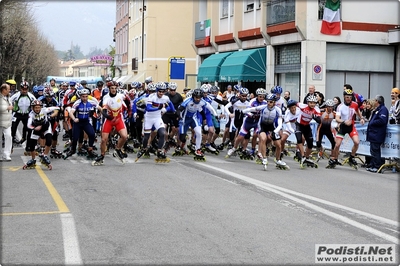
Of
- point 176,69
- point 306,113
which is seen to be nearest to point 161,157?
point 306,113

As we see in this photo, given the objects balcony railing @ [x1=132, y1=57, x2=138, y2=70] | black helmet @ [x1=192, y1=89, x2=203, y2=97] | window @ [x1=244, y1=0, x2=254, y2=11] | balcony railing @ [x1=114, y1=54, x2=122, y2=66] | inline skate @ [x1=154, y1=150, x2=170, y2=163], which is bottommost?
inline skate @ [x1=154, y1=150, x2=170, y2=163]

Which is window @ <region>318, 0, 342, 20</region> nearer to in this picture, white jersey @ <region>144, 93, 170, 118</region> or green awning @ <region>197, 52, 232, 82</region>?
green awning @ <region>197, 52, 232, 82</region>

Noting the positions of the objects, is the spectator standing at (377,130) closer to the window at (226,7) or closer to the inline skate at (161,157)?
the inline skate at (161,157)

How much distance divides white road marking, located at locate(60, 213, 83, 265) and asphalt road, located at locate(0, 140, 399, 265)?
0.01 meters

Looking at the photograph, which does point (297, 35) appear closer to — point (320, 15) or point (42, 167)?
point (320, 15)

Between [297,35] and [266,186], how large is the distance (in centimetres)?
1919

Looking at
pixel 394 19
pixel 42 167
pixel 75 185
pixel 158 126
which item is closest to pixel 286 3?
pixel 394 19

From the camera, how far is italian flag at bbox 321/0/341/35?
30.2m

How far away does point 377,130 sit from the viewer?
17.6 m

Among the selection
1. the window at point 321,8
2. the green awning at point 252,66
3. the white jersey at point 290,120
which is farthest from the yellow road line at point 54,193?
the green awning at point 252,66

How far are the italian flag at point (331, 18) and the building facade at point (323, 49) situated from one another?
23 centimetres

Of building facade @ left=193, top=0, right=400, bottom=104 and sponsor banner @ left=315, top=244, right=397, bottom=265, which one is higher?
building facade @ left=193, top=0, right=400, bottom=104

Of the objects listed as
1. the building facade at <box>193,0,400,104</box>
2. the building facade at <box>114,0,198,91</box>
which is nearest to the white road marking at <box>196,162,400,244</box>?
the building facade at <box>193,0,400,104</box>

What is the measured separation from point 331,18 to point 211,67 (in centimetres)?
1283
